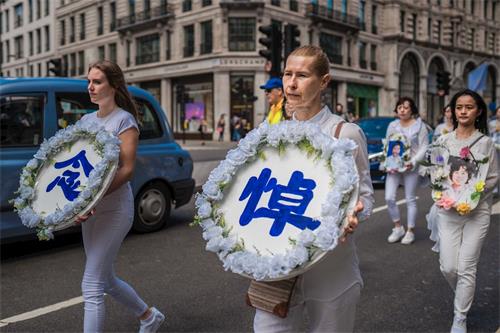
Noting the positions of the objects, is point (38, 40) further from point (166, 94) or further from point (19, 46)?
point (166, 94)

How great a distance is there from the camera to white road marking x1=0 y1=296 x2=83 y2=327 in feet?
12.5

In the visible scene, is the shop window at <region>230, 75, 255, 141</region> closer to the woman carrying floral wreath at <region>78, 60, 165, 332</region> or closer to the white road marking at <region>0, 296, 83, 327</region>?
the white road marking at <region>0, 296, 83, 327</region>

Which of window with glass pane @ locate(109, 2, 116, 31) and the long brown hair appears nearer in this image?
the long brown hair

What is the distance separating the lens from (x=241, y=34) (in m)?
33.4

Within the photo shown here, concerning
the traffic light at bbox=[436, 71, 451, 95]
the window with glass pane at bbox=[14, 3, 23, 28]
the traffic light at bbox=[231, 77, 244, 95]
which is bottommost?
the traffic light at bbox=[436, 71, 451, 95]

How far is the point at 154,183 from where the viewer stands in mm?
7047

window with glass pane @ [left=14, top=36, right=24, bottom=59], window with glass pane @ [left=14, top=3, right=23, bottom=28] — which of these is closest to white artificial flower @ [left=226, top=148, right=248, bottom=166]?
window with glass pane @ [left=14, top=36, right=24, bottom=59]

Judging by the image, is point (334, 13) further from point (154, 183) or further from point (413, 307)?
point (413, 307)

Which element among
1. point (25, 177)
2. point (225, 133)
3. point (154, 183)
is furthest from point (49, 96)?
point (225, 133)

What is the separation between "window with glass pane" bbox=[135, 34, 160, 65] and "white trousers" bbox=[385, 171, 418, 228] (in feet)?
109

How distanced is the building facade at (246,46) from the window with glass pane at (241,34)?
63 mm

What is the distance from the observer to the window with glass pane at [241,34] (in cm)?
3322

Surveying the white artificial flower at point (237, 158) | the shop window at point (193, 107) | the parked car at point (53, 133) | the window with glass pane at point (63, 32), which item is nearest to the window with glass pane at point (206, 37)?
the shop window at point (193, 107)

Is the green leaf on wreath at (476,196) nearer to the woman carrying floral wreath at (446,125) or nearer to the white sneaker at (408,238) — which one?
the white sneaker at (408,238)
